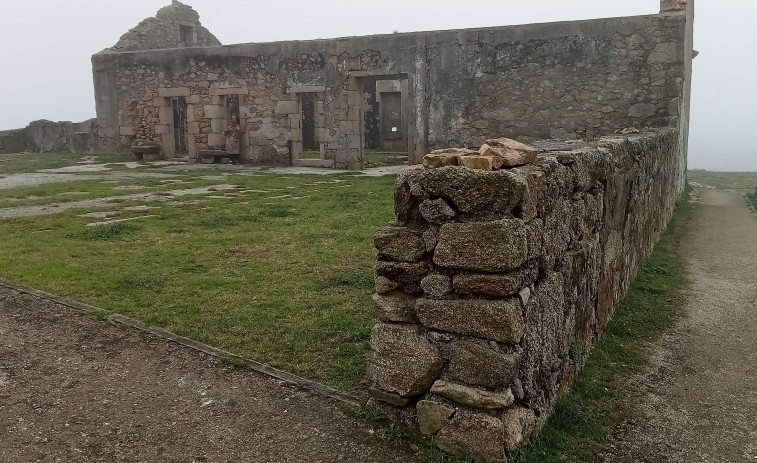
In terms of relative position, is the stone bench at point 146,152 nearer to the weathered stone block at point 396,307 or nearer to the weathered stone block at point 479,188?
the weathered stone block at point 396,307

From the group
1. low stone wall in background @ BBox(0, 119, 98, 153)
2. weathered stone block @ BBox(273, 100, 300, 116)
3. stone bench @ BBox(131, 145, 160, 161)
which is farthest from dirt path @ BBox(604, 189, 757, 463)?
low stone wall in background @ BBox(0, 119, 98, 153)

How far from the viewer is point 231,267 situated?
6.62 m

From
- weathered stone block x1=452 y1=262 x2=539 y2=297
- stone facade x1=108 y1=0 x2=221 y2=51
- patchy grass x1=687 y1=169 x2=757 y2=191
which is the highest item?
stone facade x1=108 y1=0 x2=221 y2=51

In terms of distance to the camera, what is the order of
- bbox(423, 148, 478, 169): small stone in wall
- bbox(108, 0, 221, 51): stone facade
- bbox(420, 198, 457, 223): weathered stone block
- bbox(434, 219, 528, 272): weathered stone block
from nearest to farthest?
bbox(434, 219, 528, 272): weathered stone block, bbox(420, 198, 457, 223): weathered stone block, bbox(423, 148, 478, 169): small stone in wall, bbox(108, 0, 221, 51): stone facade

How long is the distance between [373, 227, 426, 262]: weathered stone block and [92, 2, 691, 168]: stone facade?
1258cm

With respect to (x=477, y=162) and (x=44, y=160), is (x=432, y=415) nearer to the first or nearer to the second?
(x=477, y=162)

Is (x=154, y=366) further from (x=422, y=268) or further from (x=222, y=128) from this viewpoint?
(x=222, y=128)

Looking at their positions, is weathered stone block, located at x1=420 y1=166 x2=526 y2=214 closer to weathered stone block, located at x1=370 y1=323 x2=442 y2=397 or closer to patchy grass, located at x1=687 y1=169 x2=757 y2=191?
weathered stone block, located at x1=370 y1=323 x2=442 y2=397

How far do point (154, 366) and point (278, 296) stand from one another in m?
1.59

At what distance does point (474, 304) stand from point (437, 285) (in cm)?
22

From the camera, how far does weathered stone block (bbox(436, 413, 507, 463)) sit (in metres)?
3.08

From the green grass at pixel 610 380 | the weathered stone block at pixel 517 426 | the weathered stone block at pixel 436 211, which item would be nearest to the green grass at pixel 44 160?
the green grass at pixel 610 380

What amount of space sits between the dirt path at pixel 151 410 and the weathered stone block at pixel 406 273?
79 cm

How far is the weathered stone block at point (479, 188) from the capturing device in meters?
3.09
